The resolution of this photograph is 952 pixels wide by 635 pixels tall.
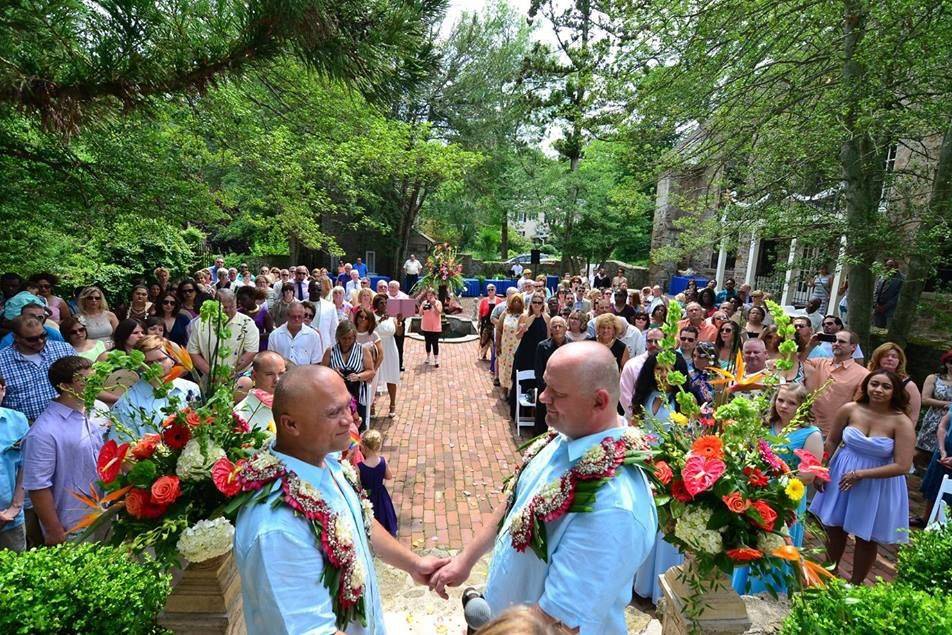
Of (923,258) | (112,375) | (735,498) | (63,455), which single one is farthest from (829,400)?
(112,375)

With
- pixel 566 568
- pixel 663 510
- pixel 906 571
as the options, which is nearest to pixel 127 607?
pixel 566 568

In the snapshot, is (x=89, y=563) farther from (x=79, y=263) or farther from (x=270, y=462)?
(x=79, y=263)

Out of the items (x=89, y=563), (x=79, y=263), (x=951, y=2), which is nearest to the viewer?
(x=89, y=563)

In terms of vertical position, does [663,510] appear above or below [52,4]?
below

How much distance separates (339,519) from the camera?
192 cm

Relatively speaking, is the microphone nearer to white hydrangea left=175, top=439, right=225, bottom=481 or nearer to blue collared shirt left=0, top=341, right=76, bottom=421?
white hydrangea left=175, top=439, right=225, bottom=481

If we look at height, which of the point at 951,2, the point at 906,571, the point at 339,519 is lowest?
the point at 906,571

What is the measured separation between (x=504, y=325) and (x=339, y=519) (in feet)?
25.3

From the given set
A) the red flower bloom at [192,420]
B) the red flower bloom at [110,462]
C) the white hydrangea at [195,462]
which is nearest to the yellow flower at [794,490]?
the white hydrangea at [195,462]

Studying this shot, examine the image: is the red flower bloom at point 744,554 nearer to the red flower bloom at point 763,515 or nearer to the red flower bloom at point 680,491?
the red flower bloom at point 763,515

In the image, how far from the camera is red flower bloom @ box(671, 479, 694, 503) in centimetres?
240

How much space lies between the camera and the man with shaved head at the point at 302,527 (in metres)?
1.71

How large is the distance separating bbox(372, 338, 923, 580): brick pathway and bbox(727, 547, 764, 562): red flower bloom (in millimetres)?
511

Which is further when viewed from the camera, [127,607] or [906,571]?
[906,571]
